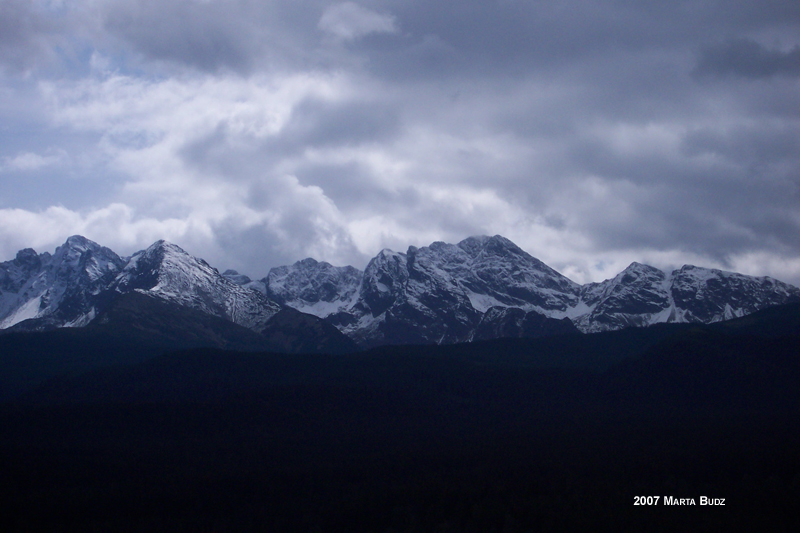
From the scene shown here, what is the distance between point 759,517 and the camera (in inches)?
5207

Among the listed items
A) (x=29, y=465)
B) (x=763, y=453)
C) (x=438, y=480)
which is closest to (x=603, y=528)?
(x=438, y=480)

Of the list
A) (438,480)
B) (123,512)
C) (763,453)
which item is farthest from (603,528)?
(123,512)

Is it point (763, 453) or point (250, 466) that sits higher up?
point (763, 453)

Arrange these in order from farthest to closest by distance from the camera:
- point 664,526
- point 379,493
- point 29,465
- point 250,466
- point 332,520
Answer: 1. point 250,466
2. point 29,465
3. point 379,493
4. point 332,520
5. point 664,526

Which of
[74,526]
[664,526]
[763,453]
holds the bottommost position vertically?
[74,526]

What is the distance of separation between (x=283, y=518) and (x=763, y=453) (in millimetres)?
91356

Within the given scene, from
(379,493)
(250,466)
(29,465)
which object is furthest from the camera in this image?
(250,466)

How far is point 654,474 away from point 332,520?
193 feet

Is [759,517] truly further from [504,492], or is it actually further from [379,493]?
[379,493]

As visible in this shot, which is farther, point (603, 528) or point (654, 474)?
point (654, 474)

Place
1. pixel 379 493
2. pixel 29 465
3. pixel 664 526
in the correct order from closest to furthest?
pixel 664 526 < pixel 379 493 < pixel 29 465

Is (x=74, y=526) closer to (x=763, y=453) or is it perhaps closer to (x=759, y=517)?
(x=759, y=517)

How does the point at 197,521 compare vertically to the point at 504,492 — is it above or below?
below

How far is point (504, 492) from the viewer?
158375 mm
